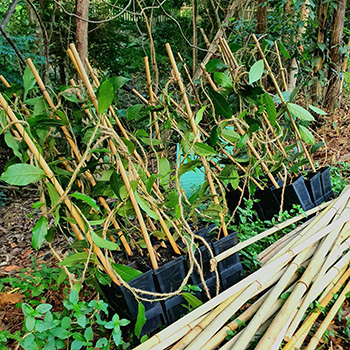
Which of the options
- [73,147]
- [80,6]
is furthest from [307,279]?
[80,6]

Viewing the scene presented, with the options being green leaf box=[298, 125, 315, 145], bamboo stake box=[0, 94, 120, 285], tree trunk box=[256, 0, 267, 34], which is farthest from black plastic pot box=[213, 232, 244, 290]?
tree trunk box=[256, 0, 267, 34]

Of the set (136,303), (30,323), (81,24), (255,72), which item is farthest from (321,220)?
(81,24)

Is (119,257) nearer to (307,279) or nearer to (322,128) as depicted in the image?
(307,279)

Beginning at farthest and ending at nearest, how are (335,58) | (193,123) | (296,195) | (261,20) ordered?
1. (261,20)
2. (335,58)
3. (296,195)
4. (193,123)

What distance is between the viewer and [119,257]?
45.9 inches

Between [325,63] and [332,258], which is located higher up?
[325,63]

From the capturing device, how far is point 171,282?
1021 mm

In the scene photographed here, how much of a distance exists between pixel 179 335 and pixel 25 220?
1742mm

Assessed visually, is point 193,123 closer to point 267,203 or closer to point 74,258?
point 74,258

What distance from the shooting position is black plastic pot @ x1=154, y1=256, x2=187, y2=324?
3.26 feet

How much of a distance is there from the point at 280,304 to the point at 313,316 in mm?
105

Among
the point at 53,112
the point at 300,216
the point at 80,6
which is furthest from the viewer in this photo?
the point at 80,6

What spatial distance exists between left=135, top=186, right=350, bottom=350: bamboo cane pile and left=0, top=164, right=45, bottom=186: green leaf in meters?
0.53

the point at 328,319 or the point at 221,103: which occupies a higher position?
the point at 221,103
